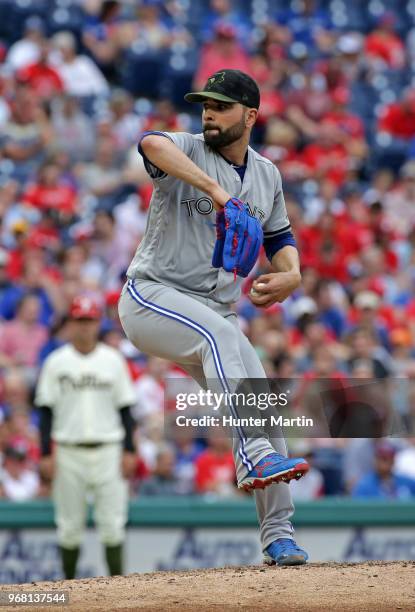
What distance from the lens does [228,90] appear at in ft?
16.6

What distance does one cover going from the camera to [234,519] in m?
8.72

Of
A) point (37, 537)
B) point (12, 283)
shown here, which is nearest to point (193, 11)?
point (12, 283)

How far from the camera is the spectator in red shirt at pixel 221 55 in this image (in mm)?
13703

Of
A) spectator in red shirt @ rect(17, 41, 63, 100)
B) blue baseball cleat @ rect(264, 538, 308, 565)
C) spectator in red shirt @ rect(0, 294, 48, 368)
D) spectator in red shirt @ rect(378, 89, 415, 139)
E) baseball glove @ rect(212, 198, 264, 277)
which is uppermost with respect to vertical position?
spectator in red shirt @ rect(378, 89, 415, 139)

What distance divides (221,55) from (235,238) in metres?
9.37

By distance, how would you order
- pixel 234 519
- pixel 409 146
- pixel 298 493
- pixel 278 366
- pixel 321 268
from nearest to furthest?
1. pixel 234 519
2. pixel 298 493
3. pixel 278 366
4. pixel 321 268
5. pixel 409 146

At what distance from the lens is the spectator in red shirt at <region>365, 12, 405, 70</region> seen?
1555cm

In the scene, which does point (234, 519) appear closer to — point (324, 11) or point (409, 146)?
point (409, 146)

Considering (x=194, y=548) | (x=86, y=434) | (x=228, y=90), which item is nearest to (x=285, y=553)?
(x=228, y=90)

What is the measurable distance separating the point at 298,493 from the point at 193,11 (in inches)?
308

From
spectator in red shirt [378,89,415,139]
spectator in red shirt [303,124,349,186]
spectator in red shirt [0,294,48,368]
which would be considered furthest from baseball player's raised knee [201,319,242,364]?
spectator in red shirt [378,89,415,139]

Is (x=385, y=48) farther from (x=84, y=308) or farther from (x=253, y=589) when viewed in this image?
(x=253, y=589)

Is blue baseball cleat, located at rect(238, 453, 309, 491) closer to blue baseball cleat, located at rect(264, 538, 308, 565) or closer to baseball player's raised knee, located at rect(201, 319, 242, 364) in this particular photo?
baseball player's raised knee, located at rect(201, 319, 242, 364)

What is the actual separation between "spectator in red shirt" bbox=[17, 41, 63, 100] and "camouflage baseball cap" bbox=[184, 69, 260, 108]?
7577 mm
